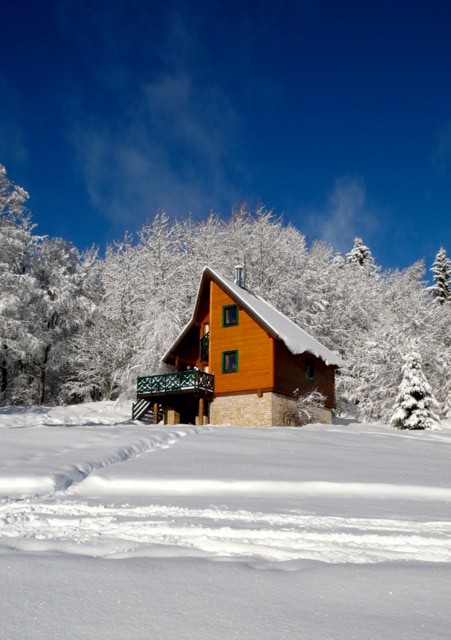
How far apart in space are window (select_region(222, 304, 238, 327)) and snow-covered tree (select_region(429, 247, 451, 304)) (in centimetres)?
3335

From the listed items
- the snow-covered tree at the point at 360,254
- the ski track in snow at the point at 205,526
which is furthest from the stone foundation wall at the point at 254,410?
the snow-covered tree at the point at 360,254

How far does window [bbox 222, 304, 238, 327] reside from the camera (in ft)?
85.6

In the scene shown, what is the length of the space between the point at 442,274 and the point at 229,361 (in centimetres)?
3552

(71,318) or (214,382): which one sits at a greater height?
(71,318)

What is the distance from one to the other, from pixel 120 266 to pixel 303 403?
17.2 m

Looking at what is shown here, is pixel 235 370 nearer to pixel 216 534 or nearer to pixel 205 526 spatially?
pixel 205 526

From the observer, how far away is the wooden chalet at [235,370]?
2458 centimetres

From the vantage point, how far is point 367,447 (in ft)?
48.3

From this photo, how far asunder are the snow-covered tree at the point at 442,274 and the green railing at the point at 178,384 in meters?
35.0

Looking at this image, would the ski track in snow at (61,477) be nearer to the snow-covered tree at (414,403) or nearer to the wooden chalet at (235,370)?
the wooden chalet at (235,370)

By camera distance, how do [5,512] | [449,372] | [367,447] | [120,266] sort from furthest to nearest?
1. [120,266]
2. [449,372]
3. [367,447]
4. [5,512]

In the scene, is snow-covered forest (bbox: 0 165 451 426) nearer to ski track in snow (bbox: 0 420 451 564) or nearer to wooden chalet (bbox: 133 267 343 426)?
wooden chalet (bbox: 133 267 343 426)

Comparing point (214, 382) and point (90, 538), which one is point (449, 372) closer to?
point (214, 382)

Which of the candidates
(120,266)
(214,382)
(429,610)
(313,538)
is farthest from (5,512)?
(120,266)
